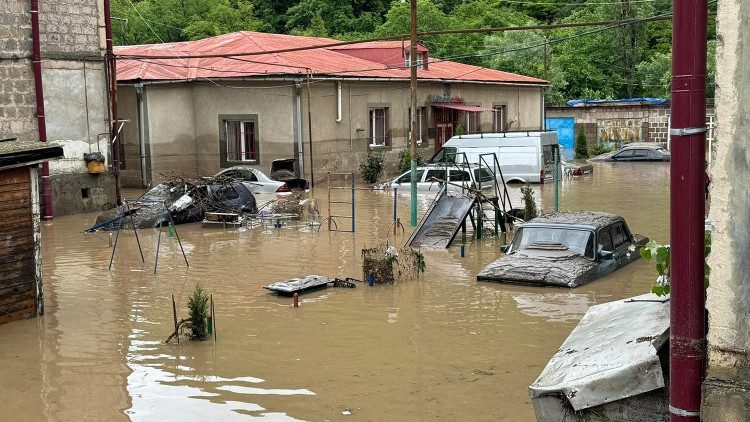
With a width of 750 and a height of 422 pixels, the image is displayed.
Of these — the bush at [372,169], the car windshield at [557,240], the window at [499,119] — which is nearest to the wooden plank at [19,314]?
the car windshield at [557,240]

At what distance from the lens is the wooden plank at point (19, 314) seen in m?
13.2

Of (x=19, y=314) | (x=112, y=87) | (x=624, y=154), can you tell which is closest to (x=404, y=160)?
(x=624, y=154)

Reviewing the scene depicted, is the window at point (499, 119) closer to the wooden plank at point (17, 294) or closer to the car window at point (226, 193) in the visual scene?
the car window at point (226, 193)

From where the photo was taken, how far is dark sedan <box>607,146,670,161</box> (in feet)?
142

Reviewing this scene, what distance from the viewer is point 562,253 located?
15.8 metres

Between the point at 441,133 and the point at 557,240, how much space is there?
85.4 ft

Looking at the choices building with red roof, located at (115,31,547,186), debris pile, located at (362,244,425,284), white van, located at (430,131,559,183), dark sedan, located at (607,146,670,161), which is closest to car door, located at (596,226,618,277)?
debris pile, located at (362,244,425,284)

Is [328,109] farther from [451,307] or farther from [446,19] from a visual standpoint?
[446,19]

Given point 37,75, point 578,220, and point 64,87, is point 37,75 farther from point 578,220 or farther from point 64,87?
point 578,220

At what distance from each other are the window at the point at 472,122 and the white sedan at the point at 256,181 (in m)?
15.4

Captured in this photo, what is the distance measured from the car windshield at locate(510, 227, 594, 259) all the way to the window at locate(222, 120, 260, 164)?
1861cm

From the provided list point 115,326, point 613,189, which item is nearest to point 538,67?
point 613,189

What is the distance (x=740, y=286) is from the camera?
16.1 ft

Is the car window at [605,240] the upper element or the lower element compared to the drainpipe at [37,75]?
lower
